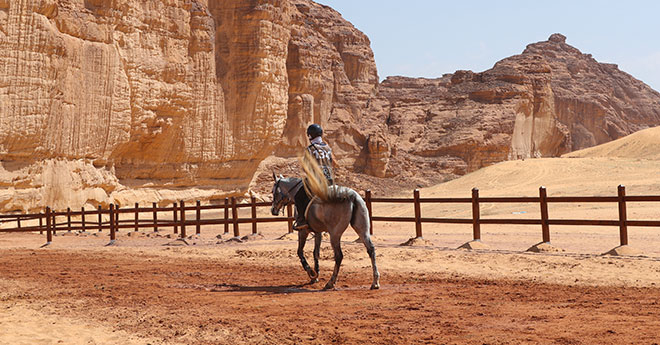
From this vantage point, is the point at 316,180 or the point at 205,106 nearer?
the point at 316,180

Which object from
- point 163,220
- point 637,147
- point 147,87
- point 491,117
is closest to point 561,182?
point 637,147

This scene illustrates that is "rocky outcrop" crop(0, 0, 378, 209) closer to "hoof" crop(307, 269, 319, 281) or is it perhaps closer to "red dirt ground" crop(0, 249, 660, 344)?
"red dirt ground" crop(0, 249, 660, 344)

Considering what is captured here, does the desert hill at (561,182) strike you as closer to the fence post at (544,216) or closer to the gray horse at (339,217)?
the fence post at (544,216)

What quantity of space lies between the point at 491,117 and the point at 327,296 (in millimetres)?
64542

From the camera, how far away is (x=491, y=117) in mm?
69688

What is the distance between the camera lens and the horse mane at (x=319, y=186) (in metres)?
8.59

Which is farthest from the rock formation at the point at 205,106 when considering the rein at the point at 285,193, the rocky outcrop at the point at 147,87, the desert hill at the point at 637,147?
the rein at the point at 285,193

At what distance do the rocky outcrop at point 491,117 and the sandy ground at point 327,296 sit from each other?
1976 inches

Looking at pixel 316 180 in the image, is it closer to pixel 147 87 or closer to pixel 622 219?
pixel 622 219

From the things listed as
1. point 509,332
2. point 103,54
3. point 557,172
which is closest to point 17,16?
point 103,54

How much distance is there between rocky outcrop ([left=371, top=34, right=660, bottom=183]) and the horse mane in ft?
180

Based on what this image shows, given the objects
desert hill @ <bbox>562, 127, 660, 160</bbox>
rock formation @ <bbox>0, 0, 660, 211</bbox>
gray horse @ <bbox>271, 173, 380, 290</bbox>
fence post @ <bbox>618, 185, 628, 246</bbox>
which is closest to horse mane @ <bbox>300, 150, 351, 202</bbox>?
gray horse @ <bbox>271, 173, 380, 290</bbox>

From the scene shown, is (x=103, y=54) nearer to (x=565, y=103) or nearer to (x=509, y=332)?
(x=509, y=332)

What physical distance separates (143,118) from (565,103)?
72.0 meters
